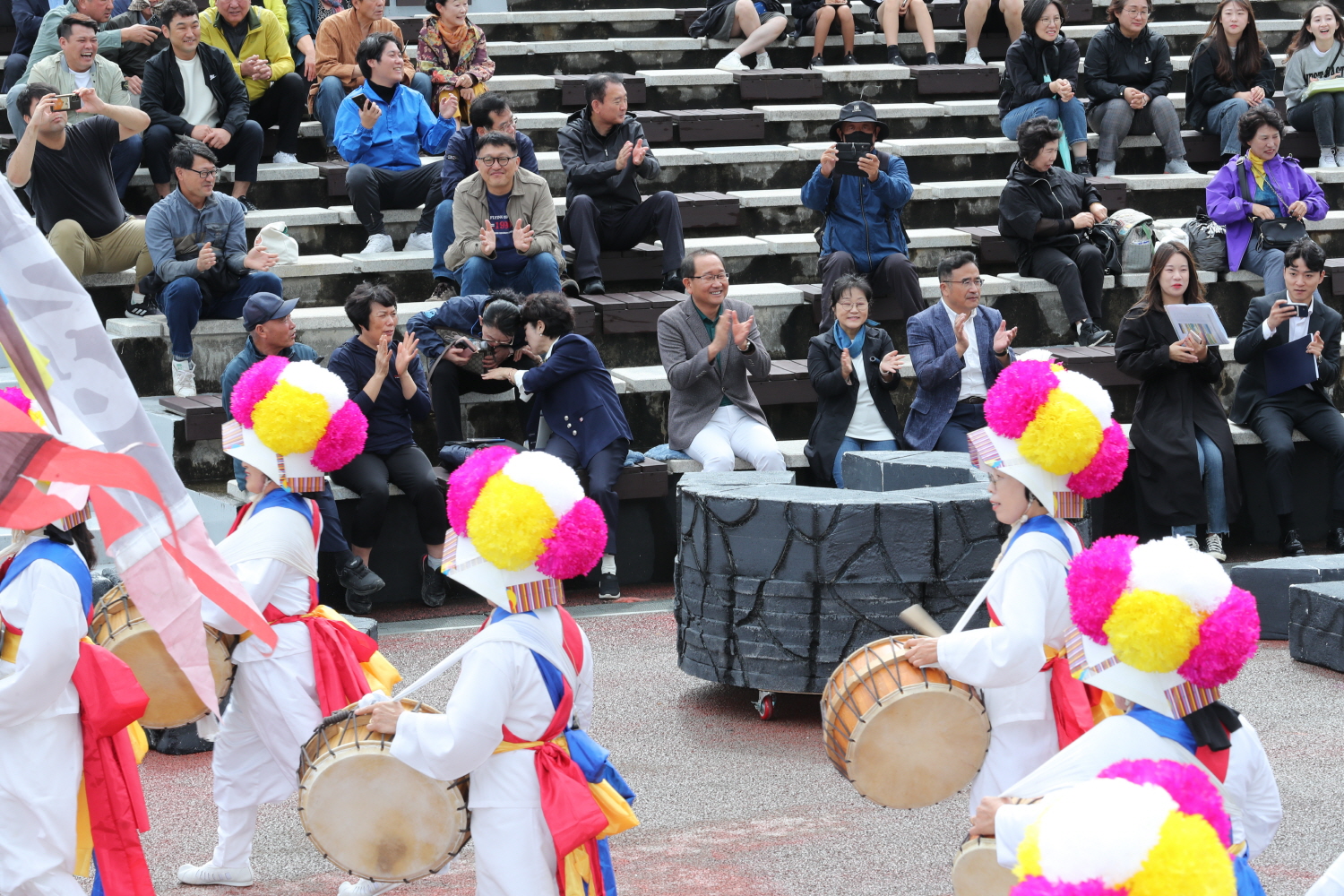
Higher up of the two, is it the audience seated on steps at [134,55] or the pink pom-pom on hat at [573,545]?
the audience seated on steps at [134,55]

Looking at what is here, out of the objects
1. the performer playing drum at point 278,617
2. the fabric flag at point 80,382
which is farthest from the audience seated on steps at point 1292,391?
the fabric flag at point 80,382

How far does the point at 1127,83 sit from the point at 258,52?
683cm

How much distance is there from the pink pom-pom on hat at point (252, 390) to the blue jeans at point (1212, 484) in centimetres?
577

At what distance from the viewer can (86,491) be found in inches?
89.6

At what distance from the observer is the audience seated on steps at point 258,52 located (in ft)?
34.9

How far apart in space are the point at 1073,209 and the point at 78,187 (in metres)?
6.39

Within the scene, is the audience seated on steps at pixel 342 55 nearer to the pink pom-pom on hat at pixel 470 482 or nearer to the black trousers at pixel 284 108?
the black trousers at pixel 284 108

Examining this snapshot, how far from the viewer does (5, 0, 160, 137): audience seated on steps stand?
31.9ft

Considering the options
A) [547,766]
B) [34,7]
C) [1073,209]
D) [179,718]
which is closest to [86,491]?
[547,766]

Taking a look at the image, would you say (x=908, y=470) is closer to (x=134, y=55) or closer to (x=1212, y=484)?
(x=1212, y=484)

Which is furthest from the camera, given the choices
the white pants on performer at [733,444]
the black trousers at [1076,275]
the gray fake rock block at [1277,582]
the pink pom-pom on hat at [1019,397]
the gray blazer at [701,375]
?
the black trousers at [1076,275]

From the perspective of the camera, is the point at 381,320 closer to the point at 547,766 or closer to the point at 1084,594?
the point at 547,766

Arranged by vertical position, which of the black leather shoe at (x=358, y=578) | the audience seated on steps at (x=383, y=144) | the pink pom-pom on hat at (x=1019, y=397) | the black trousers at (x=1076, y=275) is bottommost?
the black leather shoe at (x=358, y=578)

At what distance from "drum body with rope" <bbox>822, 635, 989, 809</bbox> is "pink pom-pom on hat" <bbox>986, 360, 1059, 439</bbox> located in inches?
27.9
